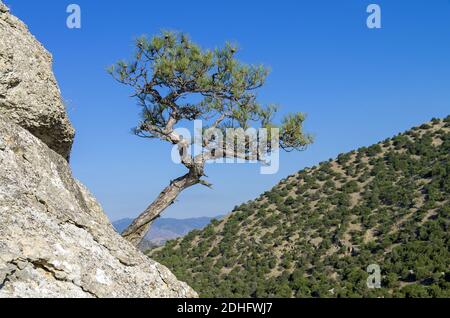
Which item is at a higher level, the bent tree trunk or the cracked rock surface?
the bent tree trunk

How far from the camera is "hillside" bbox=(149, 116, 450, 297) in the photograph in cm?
3772

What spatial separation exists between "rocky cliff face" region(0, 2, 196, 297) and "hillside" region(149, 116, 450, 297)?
2864 centimetres

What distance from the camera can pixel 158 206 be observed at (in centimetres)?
1328

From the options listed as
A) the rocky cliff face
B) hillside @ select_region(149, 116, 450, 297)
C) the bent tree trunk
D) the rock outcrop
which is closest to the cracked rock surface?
the rocky cliff face

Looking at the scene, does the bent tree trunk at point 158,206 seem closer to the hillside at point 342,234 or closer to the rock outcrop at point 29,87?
the rock outcrop at point 29,87

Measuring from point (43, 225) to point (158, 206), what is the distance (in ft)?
26.1

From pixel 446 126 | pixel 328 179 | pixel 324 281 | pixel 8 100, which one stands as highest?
pixel 446 126

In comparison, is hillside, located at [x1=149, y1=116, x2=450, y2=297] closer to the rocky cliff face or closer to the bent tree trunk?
the bent tree trunk

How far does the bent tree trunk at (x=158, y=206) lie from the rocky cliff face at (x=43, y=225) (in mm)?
5207

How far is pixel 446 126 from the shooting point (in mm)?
60062

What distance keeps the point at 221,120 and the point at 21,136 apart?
825 cm

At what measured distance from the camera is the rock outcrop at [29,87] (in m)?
7.82
